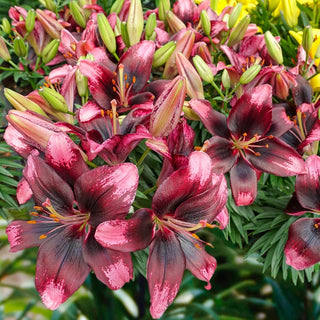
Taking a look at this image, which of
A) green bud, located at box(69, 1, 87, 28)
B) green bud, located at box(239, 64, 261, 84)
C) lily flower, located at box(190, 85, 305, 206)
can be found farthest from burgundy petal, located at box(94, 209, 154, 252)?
green bud, located at box(69, 1, 87, 28)

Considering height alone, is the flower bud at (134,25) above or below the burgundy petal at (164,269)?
above

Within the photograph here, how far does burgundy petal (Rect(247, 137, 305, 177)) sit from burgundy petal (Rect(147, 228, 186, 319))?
156 mm

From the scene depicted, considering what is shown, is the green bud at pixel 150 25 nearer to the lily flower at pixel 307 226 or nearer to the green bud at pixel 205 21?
the green bud at pixel 205 21

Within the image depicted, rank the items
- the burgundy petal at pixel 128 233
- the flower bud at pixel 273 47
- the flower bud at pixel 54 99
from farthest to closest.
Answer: the flower bud at pixel 273 47
the flower bud at pixel 54 99
the burgundy petal at pixel 128 233

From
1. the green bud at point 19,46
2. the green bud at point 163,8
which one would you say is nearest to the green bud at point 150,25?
the green bud at point 163,8

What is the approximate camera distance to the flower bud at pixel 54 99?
501 mm

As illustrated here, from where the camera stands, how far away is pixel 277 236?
59cm

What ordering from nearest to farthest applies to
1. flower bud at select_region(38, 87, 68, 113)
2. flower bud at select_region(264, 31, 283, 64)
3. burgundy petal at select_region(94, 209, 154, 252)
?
burgundy petal at select_region(94, 209, 154, 252), flower bud at select_region(38, 87, 68, 113), flower bud at select_region(264, 31, 283, 64)

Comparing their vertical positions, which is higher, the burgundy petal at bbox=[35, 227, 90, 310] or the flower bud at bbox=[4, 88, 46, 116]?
the flower bud at bbox=[4, 88, 46, 116]

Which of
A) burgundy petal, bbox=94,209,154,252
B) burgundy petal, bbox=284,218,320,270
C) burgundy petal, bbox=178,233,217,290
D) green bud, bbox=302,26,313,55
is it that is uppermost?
green bud, bbox=302,26,313,55

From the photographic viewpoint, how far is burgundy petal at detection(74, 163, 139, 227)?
0.41 m

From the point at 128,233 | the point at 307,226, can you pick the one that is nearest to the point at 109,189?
the point at 128,233

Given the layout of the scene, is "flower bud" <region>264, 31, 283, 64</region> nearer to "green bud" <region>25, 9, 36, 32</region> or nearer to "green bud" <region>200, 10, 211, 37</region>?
"green bud" <region>200, 10, 211, 37</region>

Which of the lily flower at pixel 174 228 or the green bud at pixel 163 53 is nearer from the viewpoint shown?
the lily flower at pixel 174 228
